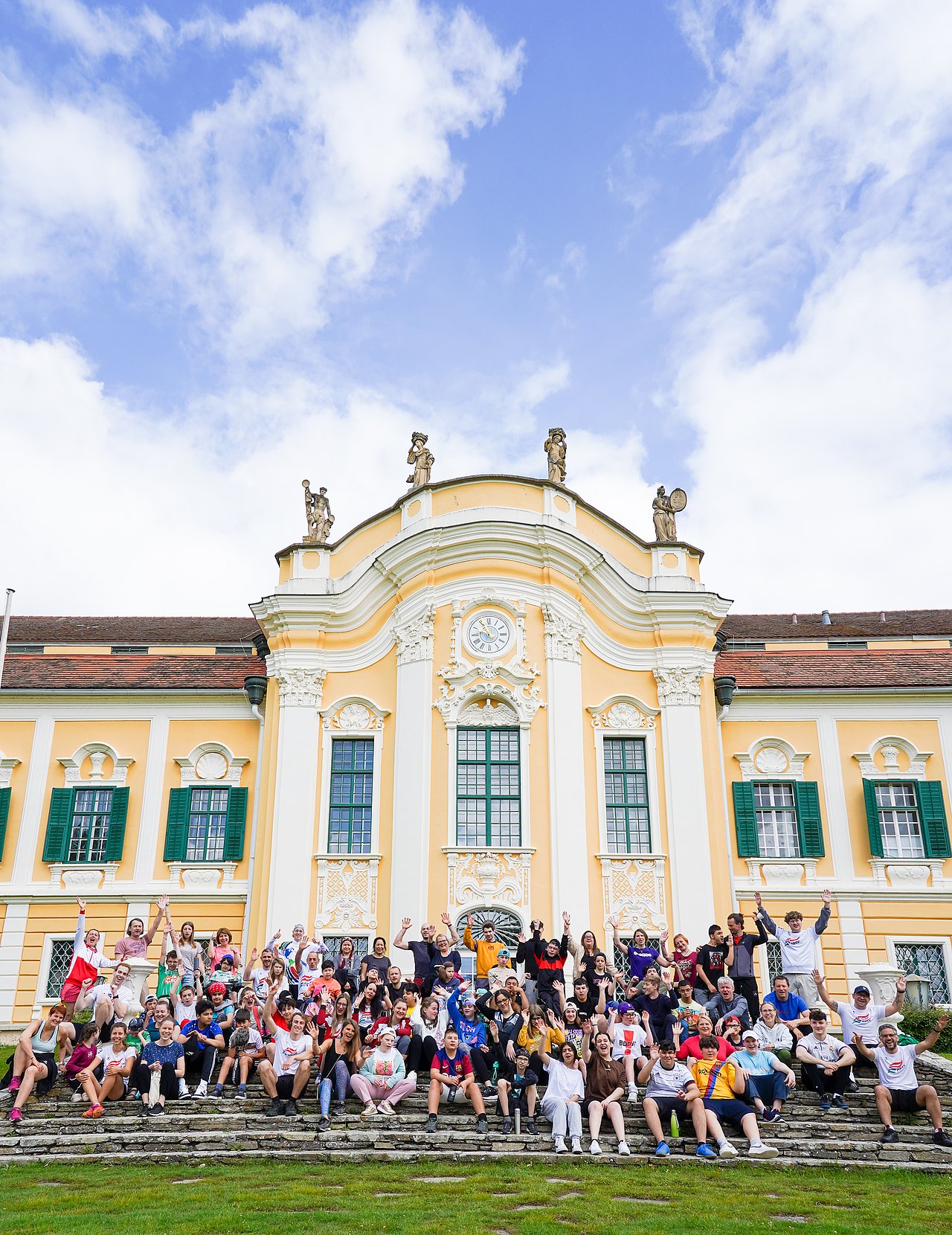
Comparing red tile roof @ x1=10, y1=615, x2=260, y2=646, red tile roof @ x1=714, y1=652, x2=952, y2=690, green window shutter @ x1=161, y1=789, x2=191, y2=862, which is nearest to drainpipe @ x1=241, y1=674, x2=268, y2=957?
green window shutter @ x1=161, y1=789, x2=191, y2=862

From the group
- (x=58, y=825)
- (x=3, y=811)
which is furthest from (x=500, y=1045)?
(x=3, y=811)

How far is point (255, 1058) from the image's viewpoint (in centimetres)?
1312

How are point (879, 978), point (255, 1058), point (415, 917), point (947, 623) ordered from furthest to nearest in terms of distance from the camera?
point (947, 623) < point (415, 917) < point (879, 978) < point (255, 1058)

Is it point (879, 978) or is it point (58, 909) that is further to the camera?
point (58, 909)

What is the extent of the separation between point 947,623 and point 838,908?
8.21 m

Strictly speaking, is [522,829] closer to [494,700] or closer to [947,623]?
[494,700]

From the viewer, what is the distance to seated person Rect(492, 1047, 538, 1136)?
1178 cm

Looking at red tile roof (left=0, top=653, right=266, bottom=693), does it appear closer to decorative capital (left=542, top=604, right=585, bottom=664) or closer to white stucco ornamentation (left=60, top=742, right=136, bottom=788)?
white stucco ornamentation (left=60, top=742, right=136, bottom=788)

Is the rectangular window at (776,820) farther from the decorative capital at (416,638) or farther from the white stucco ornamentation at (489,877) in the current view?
the decorative capital at (416,638)

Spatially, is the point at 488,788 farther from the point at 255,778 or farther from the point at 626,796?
the point at 255,778

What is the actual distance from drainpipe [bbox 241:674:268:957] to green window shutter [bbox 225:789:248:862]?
164mm

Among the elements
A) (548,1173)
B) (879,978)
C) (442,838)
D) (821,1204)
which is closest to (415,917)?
(442,838)

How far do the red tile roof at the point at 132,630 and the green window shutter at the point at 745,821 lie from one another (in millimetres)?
10704

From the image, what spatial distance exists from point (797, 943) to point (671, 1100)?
431 cm
